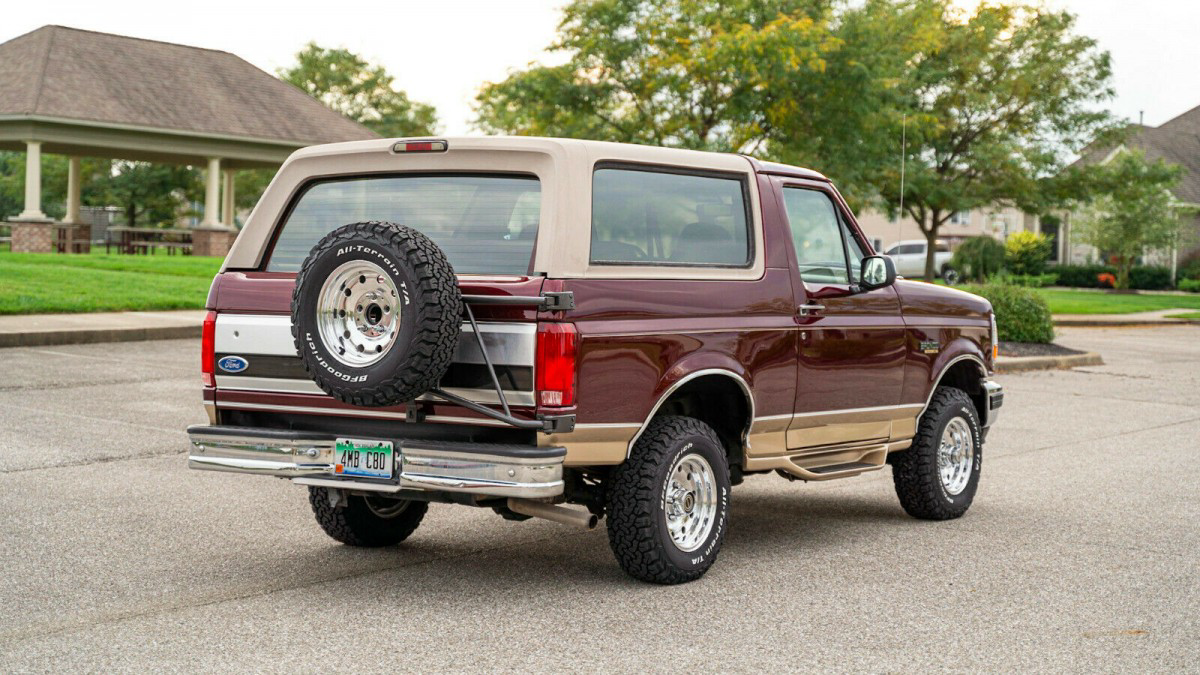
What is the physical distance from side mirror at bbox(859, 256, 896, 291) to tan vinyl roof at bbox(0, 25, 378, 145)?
29457mm

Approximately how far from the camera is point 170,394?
1266 cm

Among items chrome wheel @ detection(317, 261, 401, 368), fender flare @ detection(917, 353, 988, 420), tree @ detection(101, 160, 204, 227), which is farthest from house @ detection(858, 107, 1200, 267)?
chrome wheel @ detection(317, 261, 401, 368)

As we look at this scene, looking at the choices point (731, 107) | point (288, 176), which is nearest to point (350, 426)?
point (288, 176)

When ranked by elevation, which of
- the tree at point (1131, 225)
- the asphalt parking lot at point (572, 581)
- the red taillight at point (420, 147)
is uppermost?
the tree at point (1131, 225)

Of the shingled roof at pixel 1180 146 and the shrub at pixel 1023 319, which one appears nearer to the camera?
the shrub at pixel 1023 319

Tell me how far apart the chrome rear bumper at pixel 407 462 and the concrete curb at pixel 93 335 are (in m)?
10.4

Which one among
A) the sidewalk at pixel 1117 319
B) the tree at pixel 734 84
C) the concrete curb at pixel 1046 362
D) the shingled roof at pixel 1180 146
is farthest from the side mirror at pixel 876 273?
the shingled roof at pixel 1180 146

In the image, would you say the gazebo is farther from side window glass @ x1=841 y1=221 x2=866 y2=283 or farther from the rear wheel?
side window glass @ x1=841 y1=221 x2=866 y2=283

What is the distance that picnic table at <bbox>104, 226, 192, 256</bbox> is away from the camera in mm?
37281

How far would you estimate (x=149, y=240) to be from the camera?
38.3 metres

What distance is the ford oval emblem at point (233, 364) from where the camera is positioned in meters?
6.21

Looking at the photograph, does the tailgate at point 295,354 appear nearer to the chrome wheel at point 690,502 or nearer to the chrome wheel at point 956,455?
the chrome wheel at point 690,502

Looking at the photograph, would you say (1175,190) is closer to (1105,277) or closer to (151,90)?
(1105,277)

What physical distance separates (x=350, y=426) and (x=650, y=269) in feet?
5.01
